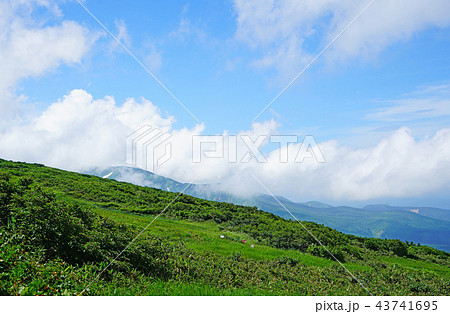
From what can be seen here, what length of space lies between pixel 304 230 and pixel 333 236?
2731 millimetres

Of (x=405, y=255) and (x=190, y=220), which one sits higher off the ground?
(x=190, y=220)

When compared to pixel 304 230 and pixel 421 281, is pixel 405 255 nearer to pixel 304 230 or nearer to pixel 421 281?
pixel 304 230

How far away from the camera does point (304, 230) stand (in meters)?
22.4

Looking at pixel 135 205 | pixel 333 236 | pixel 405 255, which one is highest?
pixel 135 205
